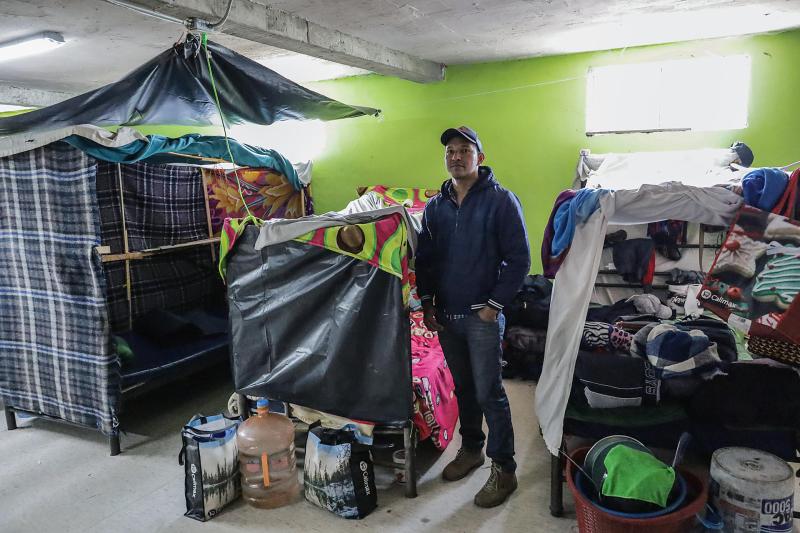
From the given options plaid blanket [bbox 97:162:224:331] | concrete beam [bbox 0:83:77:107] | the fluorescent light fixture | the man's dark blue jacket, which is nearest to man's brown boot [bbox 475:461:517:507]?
the man's dark blue jacket

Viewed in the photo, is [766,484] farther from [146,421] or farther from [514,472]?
[146,421]

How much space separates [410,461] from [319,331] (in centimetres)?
74

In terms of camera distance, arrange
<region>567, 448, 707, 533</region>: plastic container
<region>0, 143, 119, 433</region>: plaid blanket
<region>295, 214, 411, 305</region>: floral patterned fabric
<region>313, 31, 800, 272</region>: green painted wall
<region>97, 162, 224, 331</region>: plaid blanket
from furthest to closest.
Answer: <region>313, 31, 800, 272</region>: green painted wall
<region>97, 162, 224, 331</region>: plaid blanket
<region>0, 143, 119, 433</region>: plaid blanket
<region>295, 214, 411, 305</region>: floral patterned fabric
<region>567, 448, 707, 533</region>: plastic container

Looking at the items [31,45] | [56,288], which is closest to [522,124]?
[56,288]

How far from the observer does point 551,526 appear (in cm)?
228

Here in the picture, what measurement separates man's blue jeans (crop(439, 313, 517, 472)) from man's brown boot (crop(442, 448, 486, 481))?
0.77 ft

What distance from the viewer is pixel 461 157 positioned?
238cm

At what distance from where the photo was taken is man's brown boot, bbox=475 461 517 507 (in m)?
2.42

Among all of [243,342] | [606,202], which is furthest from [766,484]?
[243,342]

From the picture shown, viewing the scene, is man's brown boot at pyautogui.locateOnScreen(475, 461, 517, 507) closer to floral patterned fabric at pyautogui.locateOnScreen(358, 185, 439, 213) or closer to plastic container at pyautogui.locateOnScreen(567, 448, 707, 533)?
plastic container at pyautogui.locateOnScreen(567, 448, 707, 533)

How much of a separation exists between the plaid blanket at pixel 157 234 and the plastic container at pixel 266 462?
1603 mm

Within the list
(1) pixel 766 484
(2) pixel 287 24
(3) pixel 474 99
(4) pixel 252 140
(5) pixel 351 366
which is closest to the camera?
(1) pixel 766 484

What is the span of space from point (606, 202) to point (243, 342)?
1853 mm

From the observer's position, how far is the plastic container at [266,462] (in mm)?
2459
